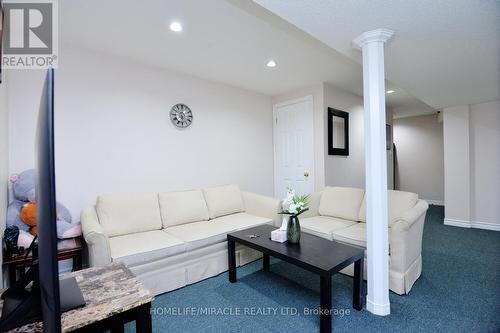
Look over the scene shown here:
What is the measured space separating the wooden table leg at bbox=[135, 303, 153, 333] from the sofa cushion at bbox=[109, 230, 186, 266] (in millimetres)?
1247

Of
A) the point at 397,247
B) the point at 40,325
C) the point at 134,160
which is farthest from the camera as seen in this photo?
the point at 134,160

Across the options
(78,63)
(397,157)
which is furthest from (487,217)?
(78,63)

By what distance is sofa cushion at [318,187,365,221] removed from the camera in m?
3.08

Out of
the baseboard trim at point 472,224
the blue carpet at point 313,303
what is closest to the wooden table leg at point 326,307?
the blue carpet at point 313,303

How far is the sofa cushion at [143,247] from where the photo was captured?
83.2 inches

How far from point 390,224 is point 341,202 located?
676 mm

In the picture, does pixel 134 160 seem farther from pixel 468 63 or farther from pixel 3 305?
pixel 468 63

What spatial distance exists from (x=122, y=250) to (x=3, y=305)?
129cm

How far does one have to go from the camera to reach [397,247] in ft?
7.03

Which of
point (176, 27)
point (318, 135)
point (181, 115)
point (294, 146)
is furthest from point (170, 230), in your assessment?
point (318, 135)

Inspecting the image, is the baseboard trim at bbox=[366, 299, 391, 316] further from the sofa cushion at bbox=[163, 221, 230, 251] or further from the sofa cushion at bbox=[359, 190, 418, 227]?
the sofa cushion at bbox=[163, 221, 230, 251]

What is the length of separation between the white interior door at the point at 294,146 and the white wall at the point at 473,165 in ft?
8.78

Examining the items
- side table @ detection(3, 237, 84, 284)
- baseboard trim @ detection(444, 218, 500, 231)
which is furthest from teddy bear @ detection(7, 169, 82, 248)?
baseboard trim @ detection(444, 218, 500, 231)

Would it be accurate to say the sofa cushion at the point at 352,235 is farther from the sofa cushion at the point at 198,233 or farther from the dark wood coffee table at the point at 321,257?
the sofa cushion at the point at 198,233
